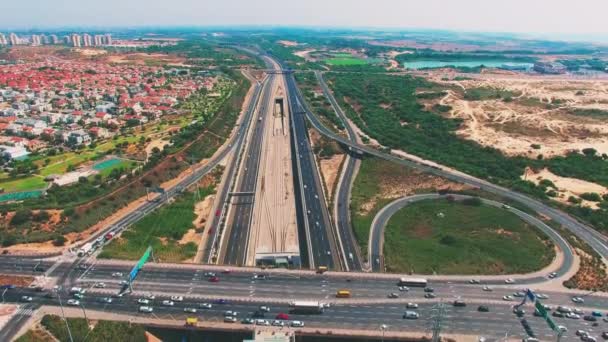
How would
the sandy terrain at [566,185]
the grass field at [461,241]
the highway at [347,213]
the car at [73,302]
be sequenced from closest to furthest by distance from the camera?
the car at [73,302]
the grass field at [461,241]
the highway at [347,213]
the sandy terrain at [566,185]

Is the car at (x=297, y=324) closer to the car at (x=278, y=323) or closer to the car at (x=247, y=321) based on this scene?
the car at (x=278, y=323)

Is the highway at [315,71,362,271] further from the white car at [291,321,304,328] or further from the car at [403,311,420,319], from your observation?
the white car at [291,321,304,328]

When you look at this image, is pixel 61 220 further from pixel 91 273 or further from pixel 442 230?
pixel 442 230

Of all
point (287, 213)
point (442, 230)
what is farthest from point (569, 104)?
point (287, 213)

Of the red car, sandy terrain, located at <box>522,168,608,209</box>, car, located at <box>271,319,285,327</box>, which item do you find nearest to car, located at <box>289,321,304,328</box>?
car, located at <box>271,319,285,327</box>

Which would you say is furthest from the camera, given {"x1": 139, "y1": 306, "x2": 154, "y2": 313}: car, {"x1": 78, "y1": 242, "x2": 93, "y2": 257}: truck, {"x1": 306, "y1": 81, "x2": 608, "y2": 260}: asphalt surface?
{"x1": 306, "y1": 81, "x2": 608, "y2": 260}: asphalt surface

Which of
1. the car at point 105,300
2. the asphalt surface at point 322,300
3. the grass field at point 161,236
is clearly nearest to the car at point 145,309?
the asphalt surface at point 322,300

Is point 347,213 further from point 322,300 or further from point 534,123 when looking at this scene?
point 534,123
